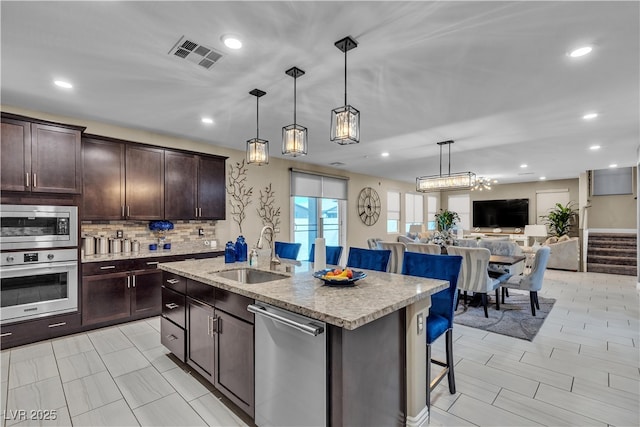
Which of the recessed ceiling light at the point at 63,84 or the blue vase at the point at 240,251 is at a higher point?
the recessed ceiling light at the point at 63,84

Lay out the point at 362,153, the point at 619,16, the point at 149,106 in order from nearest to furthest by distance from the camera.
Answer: the point at 619,16 < the point at 149,106 < the point at 362,153

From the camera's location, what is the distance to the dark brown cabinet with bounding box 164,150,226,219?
4.41 m

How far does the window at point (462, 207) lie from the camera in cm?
1151

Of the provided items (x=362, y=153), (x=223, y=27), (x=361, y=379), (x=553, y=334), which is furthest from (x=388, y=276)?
(x=362, y=153)

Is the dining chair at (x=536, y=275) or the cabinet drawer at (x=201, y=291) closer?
the cabinet drawer at (x=201, y=291)

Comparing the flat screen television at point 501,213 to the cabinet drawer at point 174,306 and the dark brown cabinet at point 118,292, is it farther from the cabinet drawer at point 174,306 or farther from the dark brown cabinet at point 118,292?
the cabinet drawer at point 174,306

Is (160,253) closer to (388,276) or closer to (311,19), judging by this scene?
(388,276)

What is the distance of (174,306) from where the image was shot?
278 cm

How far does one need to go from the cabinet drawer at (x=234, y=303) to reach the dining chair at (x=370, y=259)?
4.58 ft

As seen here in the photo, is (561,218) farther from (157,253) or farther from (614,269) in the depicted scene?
(157,253)

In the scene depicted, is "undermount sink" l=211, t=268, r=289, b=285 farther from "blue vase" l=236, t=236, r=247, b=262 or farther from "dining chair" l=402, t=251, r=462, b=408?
"dining chair" l=402, t=251, r=462, b=408

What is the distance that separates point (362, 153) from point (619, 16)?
402 cm

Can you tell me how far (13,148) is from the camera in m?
3.07

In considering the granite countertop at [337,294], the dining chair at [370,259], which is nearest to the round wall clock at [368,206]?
the dining chair at [370,259]
